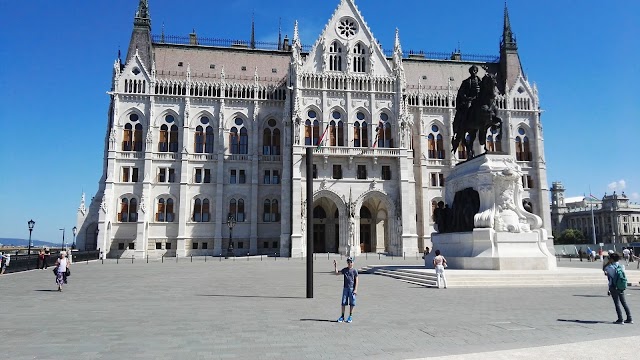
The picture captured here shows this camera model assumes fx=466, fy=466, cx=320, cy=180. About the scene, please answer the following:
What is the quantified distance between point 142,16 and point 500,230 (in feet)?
180

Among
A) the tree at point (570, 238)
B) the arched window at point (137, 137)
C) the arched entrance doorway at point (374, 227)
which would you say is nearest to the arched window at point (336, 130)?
the arched entrance doorway at point (374, 227)

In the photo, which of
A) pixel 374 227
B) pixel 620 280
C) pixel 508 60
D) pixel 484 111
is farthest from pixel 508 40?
pixel 620 280

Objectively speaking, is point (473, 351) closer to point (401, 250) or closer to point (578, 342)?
point (578, 342)

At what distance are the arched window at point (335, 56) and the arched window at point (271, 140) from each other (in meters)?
10.3

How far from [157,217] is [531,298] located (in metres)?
46.5

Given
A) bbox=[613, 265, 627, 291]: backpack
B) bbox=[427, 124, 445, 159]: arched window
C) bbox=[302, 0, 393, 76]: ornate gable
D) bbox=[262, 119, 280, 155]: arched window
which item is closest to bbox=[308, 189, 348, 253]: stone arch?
bbox=[262, 119, 280, 155]: arched window

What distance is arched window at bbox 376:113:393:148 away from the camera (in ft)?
184

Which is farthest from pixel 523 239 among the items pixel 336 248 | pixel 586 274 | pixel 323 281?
pixel 336 248

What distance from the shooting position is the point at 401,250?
2058 inches

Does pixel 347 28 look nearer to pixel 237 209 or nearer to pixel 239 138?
pixel 239 138

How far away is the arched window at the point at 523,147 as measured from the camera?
208 ft

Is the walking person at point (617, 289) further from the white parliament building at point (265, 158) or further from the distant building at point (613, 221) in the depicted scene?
the distant building at point (613, 221)

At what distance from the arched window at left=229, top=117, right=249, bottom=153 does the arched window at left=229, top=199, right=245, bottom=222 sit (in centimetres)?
614

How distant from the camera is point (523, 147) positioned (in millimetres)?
63500
